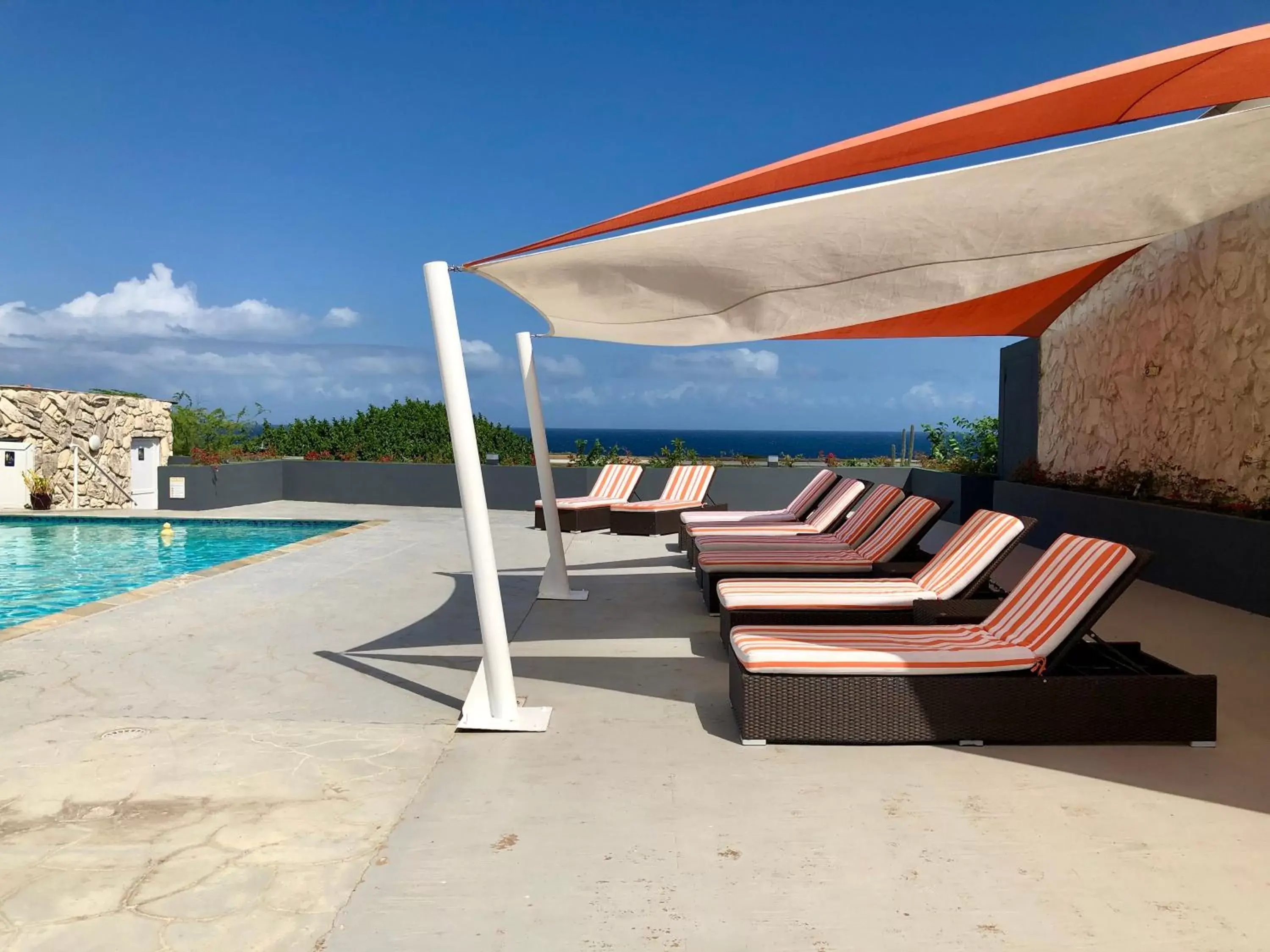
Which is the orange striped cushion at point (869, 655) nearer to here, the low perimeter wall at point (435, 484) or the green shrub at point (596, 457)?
the low perimeter wall at point (435, 484)

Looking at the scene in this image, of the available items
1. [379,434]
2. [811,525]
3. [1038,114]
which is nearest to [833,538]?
[811,525]

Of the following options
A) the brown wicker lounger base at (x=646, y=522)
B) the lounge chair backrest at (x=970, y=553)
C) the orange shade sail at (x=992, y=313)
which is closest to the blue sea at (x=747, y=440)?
the brown wicker lounger base at (x=646, y=522)

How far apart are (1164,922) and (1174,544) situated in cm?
631

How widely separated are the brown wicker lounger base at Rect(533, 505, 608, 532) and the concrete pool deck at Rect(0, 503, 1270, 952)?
4823 mm

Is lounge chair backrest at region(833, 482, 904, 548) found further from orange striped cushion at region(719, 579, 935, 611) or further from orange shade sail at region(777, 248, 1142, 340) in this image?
orange striped cushion at region(719, 579, 935, 611)

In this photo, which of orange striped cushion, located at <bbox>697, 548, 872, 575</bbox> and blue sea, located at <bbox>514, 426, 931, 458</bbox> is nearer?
orange striped cushion, located at <bbox>697, 548, 872, 575</bbox>

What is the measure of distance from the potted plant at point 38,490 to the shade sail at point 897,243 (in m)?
13.2

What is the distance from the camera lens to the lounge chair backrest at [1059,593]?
12.8ft

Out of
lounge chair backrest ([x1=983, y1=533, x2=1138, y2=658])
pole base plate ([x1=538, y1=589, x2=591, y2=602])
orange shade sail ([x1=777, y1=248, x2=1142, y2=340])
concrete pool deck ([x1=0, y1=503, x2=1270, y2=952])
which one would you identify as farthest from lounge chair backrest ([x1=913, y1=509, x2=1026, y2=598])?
pole base plate ([x1=538, y1=589, x2=591, y2=602])

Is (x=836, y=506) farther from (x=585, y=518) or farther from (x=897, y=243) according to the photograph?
(x=897, y=243)

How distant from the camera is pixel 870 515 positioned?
728cm

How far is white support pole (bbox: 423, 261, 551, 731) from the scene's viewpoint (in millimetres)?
4020

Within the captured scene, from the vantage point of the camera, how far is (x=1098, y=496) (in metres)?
9.16

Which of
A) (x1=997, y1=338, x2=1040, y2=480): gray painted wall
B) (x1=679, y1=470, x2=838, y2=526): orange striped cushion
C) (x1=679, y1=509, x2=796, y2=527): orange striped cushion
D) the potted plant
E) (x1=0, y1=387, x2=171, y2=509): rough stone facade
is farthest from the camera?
(x1=0, y1=387, x2=171, y2=509): rough stone facade
